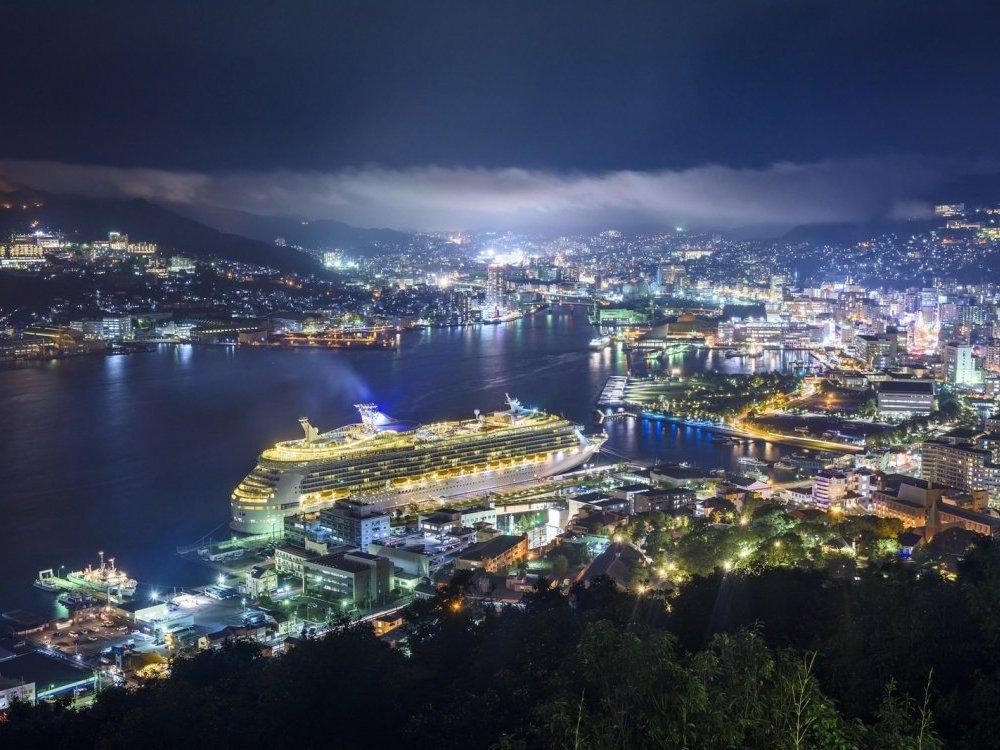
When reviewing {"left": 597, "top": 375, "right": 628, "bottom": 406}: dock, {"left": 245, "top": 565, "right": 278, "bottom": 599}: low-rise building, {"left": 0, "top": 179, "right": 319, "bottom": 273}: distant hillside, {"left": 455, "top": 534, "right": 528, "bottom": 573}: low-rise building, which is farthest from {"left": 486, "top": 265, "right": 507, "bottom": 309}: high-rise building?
{"left": 245, "top": 565, "right": 278, "bottom": 599}: low-rise building

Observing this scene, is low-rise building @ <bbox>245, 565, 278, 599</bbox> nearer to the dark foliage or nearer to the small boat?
the small boat

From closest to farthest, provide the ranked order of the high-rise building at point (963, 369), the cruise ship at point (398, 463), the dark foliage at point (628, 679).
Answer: the dark foliage at point (628, 679) < the cruise ship at point (398, 463) < the high-rise building at point (963, 369)

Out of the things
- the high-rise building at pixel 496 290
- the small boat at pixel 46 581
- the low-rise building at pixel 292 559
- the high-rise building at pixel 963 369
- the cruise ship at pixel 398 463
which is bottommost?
the small boat at pixel 46 581

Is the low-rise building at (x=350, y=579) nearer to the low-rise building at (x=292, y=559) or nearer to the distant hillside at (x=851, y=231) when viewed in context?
the low-rise building at (x=292, y=559)

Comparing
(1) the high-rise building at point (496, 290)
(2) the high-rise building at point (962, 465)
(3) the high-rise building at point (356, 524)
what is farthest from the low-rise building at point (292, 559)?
(1) the high-rise building at point (496, 290)

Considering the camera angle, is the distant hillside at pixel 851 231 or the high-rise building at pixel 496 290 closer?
the high-rise building at pixel 496 290

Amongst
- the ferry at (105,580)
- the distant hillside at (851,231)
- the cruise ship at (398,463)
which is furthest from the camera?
the distant hillside at (851,231)
